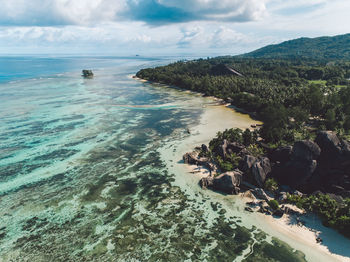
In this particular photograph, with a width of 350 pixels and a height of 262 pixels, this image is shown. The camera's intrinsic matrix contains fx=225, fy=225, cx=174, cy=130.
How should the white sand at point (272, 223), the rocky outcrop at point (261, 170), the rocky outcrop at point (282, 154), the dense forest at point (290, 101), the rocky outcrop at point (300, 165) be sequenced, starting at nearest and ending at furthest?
the white sand at point (272, 223)
the rocky outcrop at point (300, 165)
the rocky outcrop at point (261, 170)
the rocky outcrop at point (282, 154)
the dense forest at point (290, 101)

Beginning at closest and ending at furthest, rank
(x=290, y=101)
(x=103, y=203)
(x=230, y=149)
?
(x=103, y=203) < (x=230, y=149) < (x=290, y=101)

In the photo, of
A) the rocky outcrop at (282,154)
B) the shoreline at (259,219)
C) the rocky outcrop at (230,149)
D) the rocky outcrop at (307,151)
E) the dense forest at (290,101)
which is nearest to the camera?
the shoreline at (259,219)

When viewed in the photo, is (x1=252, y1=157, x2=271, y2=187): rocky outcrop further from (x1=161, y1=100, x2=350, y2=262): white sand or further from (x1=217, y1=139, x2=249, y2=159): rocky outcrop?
(x1=217, y1=139, x2=249, y2=159): rocky outcrop

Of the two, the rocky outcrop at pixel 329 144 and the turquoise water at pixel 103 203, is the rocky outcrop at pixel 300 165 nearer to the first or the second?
the rocky outcrop at pixel 329 144

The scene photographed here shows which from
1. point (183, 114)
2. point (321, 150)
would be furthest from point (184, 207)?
point (183, 114)

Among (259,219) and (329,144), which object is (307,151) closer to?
(329,144)

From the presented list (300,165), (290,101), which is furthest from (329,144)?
(290,101)

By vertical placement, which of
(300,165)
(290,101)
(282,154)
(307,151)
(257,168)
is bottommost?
A: (257,168)

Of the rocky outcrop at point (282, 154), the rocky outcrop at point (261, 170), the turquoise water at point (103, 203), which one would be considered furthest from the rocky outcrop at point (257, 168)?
the turquoise water at point (103, 203)
